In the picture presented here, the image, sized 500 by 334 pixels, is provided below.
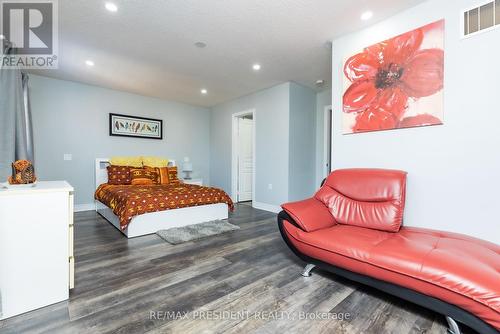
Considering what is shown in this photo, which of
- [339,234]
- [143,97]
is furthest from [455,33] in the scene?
[143,97]

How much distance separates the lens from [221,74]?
386 centimetres

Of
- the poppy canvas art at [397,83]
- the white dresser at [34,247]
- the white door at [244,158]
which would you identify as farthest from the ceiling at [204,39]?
the white dresser at [34,247]

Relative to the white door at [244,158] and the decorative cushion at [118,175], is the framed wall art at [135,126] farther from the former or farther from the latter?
the white door at [244,158]

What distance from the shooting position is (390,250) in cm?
149

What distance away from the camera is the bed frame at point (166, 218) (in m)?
2.95

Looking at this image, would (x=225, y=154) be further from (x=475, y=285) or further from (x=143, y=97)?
(x=475, y=285)

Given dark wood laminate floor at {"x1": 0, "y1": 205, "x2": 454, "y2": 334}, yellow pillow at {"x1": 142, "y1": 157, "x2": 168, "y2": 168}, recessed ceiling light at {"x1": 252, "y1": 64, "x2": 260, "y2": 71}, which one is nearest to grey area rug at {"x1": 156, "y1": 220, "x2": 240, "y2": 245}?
dark wood laminate floor at {"x1": 0, "y1": 205, "x2": 454, "y2": 334}

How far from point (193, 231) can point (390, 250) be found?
240 cm

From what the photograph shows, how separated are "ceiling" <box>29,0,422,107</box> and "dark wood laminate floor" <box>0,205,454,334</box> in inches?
97.9

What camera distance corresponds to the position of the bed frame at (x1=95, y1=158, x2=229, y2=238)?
2.95 metres

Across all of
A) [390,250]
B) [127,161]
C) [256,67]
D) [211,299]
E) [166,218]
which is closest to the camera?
[390,250]

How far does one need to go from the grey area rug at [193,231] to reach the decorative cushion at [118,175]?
1.70 metres

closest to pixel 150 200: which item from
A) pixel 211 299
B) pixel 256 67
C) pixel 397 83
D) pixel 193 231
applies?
pixel 193 231
